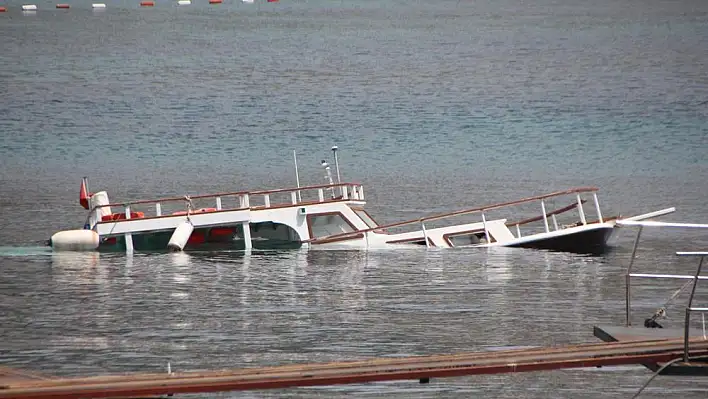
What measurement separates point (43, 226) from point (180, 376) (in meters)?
32.2

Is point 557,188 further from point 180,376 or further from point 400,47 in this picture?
point 400,47

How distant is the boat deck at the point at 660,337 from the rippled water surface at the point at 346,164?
295 centimetres

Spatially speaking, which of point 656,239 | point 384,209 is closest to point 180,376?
point 656,239

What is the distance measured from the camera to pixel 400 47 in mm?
155500

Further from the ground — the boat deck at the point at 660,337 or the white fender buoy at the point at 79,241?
the white fender buoy at the point at 79,241

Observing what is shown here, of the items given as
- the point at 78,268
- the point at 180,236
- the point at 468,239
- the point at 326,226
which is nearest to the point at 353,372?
the point at 78,268

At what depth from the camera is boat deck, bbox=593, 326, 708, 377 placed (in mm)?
17766

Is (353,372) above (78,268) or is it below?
below

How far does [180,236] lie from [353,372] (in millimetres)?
23448

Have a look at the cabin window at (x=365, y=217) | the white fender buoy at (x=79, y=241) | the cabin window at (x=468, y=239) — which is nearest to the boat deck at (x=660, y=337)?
the cabin window at (x=365, y=217)

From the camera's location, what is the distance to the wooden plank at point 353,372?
17.4 meters

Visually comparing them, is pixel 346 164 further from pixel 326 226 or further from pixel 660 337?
pixel 660 337

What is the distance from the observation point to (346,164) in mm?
75938

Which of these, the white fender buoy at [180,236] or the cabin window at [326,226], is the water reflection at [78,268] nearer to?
the white fender buoy at [180,236]
